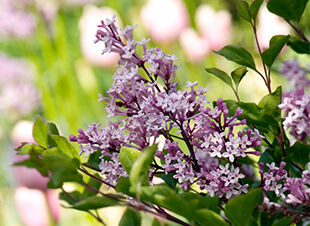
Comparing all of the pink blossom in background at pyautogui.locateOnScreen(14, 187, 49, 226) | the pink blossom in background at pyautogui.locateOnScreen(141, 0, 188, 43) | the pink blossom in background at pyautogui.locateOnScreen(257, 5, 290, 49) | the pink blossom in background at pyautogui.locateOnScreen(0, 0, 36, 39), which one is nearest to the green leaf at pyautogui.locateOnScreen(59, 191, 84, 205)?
the pink blossom in background at pyautogui.locateOnScreen(14, 187, 49, 226)

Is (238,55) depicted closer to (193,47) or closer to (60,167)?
(60,167)

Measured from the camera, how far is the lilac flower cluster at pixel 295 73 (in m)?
0.36

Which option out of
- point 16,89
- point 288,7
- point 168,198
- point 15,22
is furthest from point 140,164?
point 16,89

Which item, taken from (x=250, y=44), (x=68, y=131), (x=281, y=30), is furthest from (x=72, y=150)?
(x=250, y=44)

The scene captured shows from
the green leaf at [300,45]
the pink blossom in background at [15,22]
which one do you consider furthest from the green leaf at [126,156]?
the pink blossom in background at [15,22]

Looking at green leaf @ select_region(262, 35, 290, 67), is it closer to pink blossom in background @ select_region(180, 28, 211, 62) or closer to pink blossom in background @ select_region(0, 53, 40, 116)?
pink blossom in background @ select_region(180, 28, 211, 62)

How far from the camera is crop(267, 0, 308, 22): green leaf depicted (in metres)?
0.25

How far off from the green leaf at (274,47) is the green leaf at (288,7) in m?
0.02

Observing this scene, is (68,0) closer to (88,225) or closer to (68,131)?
(68,131)

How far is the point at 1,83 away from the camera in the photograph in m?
1.68

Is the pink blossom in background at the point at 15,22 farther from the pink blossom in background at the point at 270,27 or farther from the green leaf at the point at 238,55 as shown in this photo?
the green leaf at the point at 238,55

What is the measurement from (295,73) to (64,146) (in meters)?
0.20

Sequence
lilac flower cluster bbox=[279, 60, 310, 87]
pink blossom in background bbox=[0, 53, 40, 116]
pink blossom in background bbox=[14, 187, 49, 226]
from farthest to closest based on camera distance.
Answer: pink blossom in background bbox=[0, 53, 40, 116] → pink blossom in background bbox=[14, 187, 49, 226] → lilac flower cluster bbox=[279, 60, 310, 87]

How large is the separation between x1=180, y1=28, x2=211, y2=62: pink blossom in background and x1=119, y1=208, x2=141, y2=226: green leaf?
3.22 feet
